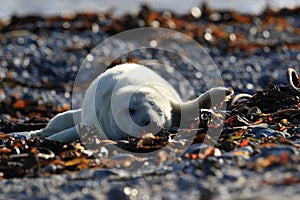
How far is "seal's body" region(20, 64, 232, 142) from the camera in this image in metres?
6.16

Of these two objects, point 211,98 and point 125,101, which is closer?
point 125,101

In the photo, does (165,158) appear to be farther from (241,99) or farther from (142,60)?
(142,60)

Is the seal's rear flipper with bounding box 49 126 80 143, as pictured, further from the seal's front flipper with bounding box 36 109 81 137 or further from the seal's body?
the seal's front flipper with bounding box 36 109 81 137

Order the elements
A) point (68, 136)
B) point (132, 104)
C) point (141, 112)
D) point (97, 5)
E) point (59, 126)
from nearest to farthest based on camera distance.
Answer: point (141, 112) → point (132, 104) → point (68, 136) → point (59, 126) → point (97, 5)

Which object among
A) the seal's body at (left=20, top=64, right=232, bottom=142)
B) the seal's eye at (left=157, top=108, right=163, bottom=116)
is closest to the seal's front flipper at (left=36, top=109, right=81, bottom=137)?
the seal's body at (left=20, top=64, right=232, bottom=142)

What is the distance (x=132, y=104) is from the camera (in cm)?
624

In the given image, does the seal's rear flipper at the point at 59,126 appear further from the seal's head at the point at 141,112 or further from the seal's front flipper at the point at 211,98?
the seal's front flipper at the point at 211,98

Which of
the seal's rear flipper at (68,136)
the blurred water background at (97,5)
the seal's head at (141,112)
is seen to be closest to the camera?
the seal's head at (141,112)

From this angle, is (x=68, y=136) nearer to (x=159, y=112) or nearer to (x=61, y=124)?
(x=61, y=124)

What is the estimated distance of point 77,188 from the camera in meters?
4.42

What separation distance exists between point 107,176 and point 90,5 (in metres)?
21.3

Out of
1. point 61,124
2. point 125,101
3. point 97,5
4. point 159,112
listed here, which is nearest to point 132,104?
point 125,101

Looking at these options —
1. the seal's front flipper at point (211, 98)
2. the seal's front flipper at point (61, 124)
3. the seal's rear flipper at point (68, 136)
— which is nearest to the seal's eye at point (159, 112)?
the seal's front flipper at point (211, 98)

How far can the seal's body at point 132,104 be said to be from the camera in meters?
6.16
